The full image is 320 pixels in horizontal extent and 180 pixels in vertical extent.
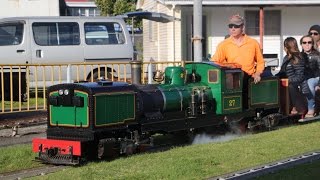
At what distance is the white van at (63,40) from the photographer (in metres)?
16.0

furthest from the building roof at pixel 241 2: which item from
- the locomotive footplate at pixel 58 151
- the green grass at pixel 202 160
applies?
the locomotive footplate at pixel 58 151

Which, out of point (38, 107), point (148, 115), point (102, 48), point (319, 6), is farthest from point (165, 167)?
point (319, 6)

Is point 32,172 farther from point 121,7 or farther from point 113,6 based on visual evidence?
point 113,6

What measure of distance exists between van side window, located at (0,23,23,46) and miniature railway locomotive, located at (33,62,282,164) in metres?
6.39

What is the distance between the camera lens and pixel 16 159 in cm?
945

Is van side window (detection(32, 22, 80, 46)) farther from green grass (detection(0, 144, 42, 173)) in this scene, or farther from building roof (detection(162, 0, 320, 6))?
building roof (detection(162, 0, 320, 6))

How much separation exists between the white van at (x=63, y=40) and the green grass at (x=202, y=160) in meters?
6.71

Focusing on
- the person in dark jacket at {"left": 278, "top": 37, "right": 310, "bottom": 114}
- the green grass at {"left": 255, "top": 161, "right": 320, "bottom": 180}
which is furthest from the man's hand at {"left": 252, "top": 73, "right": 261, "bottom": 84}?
the green grass at {"left": 255, "top": 161, "right": 320, "bottom": 180}

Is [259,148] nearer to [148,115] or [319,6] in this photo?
[148,115]

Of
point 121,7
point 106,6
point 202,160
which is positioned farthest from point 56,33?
point 106,6

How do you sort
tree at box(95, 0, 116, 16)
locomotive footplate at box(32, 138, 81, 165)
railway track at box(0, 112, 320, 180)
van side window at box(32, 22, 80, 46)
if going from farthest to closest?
tree at box(95, 0, 116, 16) < van side window at box(32, 22, 80, 46) < locomotive footplate at box(32, 138, 81, 165) < railway track at box(0, 112, 320, 180)

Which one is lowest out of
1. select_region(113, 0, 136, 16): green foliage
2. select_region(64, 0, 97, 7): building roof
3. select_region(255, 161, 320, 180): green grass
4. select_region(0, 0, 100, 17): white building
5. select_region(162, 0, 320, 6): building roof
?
select_region(255, 161, 320, 180): green grass

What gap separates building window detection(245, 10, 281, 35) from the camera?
24.9 metres

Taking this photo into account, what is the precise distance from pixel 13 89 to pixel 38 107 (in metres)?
0.80
